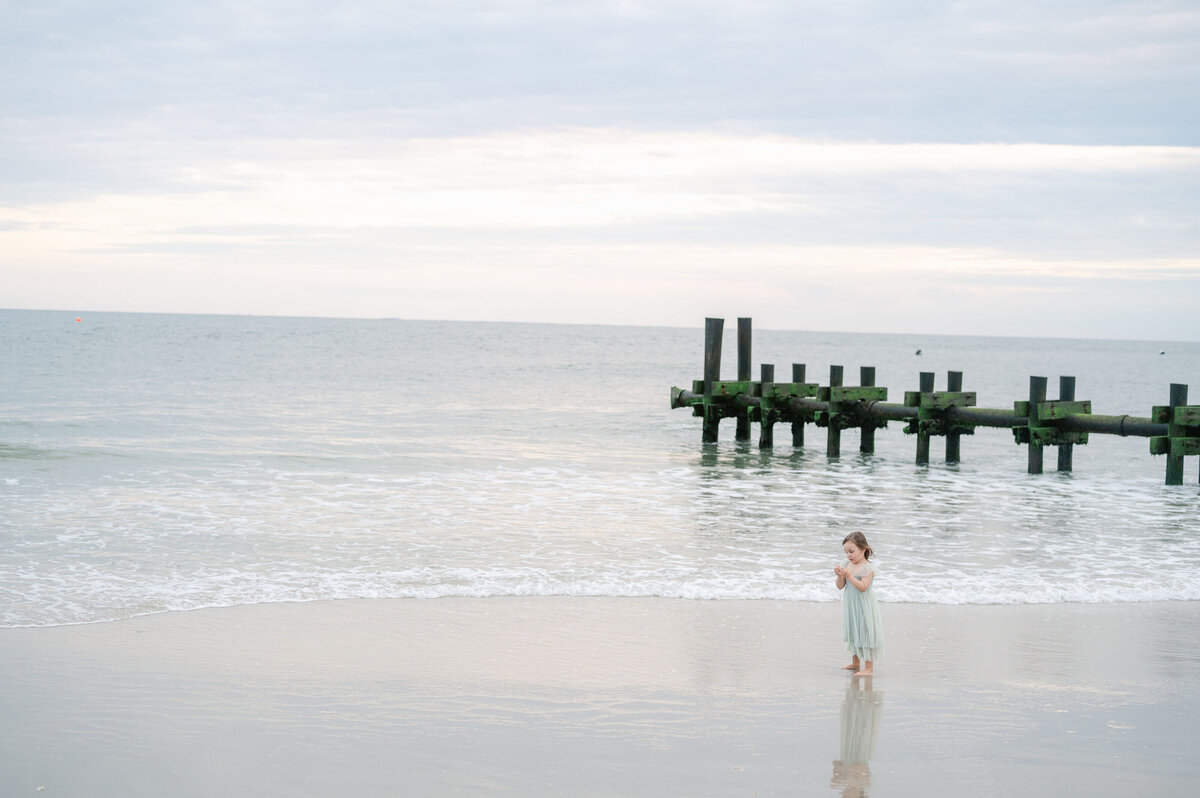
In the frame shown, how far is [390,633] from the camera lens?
7645 millimetres

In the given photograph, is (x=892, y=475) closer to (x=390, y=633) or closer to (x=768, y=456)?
(x=768, y=456)

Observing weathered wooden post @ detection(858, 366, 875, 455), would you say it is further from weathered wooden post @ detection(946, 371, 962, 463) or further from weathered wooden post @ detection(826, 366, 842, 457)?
weathered wooden post @ detection(946, 371, 962, 463)

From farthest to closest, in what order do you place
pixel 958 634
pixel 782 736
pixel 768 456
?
pixel 768 456, pixel 958 634, pixel 782 736

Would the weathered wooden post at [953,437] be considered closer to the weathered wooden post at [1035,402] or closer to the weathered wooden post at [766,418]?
the weathered wooden post at [1035,402]

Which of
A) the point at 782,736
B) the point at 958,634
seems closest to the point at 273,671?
the point at 782,736

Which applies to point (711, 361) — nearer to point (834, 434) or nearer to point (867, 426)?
point (834, 434)

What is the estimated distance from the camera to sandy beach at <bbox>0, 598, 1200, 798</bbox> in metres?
5.03

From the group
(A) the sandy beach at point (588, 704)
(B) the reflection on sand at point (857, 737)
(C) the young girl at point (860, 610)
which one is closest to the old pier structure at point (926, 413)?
(A) the sandy beach at point (588, 704)

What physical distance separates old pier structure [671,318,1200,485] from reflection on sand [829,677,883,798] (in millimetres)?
11183

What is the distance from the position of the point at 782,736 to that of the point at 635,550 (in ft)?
17.9

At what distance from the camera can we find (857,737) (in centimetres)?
565

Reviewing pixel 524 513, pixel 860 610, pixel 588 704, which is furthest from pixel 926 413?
pixel 588 704

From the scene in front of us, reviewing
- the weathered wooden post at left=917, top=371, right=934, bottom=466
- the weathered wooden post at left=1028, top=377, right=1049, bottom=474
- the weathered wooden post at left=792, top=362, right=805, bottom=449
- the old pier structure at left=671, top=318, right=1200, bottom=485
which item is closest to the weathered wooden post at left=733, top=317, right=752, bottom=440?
the old pier structure at left=671, top=318, right=1200, bottom=485

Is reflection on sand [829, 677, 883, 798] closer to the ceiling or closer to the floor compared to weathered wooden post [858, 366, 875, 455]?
closer to the floor
